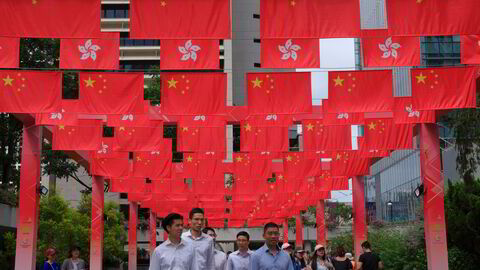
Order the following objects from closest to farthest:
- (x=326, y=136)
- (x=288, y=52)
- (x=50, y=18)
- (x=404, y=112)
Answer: (x=50, y=18), (x=288, y=52), (x=404, y=112), (x=326, y=136)

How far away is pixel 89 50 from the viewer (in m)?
10.5

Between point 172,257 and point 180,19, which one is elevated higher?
point 180,19

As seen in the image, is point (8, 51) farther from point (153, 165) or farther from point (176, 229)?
point (153, 165)

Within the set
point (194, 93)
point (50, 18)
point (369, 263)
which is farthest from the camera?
point (369, 263)

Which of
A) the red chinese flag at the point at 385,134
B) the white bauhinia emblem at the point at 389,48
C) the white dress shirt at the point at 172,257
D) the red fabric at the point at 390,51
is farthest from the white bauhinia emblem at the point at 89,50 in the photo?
the red chinese flag at the point at 385,134

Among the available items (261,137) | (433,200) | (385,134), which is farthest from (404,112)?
(261,137)

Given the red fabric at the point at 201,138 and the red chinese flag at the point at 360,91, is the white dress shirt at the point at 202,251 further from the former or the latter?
the red fabric at the point at 201,138

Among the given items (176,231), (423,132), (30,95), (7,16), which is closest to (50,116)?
(30,95)

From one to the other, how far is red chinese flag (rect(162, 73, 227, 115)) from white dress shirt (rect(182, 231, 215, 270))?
19.0 ft

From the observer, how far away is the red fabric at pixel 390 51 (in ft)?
33.5

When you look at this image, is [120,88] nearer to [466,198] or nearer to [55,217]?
[466,198]

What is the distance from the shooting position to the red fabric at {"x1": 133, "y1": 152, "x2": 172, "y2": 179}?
19969mm

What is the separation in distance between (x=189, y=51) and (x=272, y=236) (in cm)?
444

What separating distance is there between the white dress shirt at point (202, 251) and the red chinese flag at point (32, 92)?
6.70 m
